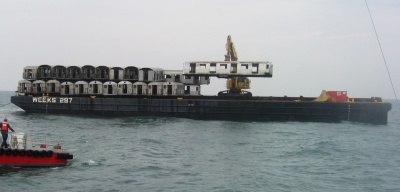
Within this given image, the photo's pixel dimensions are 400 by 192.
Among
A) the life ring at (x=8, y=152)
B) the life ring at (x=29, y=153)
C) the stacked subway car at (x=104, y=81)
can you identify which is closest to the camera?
the life ring at (x=8, y=152)

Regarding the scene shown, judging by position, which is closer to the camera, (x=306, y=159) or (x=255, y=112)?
(x=306, y=159)

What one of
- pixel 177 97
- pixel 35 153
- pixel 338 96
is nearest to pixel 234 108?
pixel 177 97

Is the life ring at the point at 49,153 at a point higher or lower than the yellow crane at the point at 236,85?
lower

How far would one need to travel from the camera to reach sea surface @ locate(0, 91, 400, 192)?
803 inches

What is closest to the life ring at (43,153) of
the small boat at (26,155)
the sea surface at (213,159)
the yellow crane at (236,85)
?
the small boat at (26,155)

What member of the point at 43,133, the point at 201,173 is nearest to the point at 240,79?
the point at 43,133

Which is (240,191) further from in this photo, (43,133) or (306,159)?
(43,133)

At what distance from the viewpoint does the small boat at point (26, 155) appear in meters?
22.2

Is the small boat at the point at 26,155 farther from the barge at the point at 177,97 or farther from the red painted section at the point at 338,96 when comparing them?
the red painted section at the point at 338,96

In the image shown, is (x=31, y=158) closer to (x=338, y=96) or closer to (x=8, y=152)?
(x=8, y=152)

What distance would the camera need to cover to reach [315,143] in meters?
34.7

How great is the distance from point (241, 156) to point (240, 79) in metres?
Result: 31.6

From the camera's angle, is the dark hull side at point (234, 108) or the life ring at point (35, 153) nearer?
the life ring at point (35, 153)

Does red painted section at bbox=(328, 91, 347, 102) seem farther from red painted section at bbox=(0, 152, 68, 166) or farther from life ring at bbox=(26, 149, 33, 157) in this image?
life ring at bbox=(26, 149, 33, 157)
